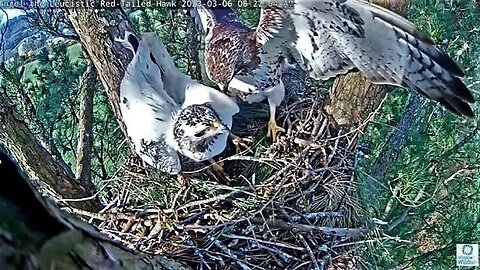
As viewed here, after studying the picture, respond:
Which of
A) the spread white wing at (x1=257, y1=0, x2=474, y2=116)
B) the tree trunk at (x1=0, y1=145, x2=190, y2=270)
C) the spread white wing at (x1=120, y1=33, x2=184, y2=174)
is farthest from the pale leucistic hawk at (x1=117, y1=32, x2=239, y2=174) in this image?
the tree trunk at (x1=0, y1=145, x2=190, y2=270)

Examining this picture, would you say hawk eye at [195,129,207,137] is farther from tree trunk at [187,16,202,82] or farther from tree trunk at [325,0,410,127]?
tree trunk at [325,0,410,127]

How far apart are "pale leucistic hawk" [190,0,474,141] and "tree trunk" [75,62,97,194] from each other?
0.23 meters

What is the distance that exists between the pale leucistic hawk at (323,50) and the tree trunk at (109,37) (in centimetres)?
15

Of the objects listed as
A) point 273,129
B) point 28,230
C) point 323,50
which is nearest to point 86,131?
point 273,129

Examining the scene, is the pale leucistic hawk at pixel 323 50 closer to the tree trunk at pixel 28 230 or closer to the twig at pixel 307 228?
the twig at pixel 307 228

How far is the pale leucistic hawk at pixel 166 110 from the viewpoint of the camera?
99 centimetres

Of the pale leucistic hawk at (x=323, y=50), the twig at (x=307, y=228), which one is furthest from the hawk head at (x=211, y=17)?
the twig at (x=307, y=228)

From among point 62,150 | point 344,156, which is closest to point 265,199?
point 344,156

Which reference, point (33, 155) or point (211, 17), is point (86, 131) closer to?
point (33, 155)

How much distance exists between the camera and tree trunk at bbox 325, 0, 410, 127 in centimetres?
100

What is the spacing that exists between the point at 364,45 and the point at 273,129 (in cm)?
21

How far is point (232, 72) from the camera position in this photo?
3.26ft

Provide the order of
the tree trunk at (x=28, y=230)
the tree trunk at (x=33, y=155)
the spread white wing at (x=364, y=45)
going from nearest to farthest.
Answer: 1. the tree trunk at (x=28, y=230)
2. the spread white wing at (x=364, y=45)
3. the tree trunk at (x=33, y=155)

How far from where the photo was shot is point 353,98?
1.02m
